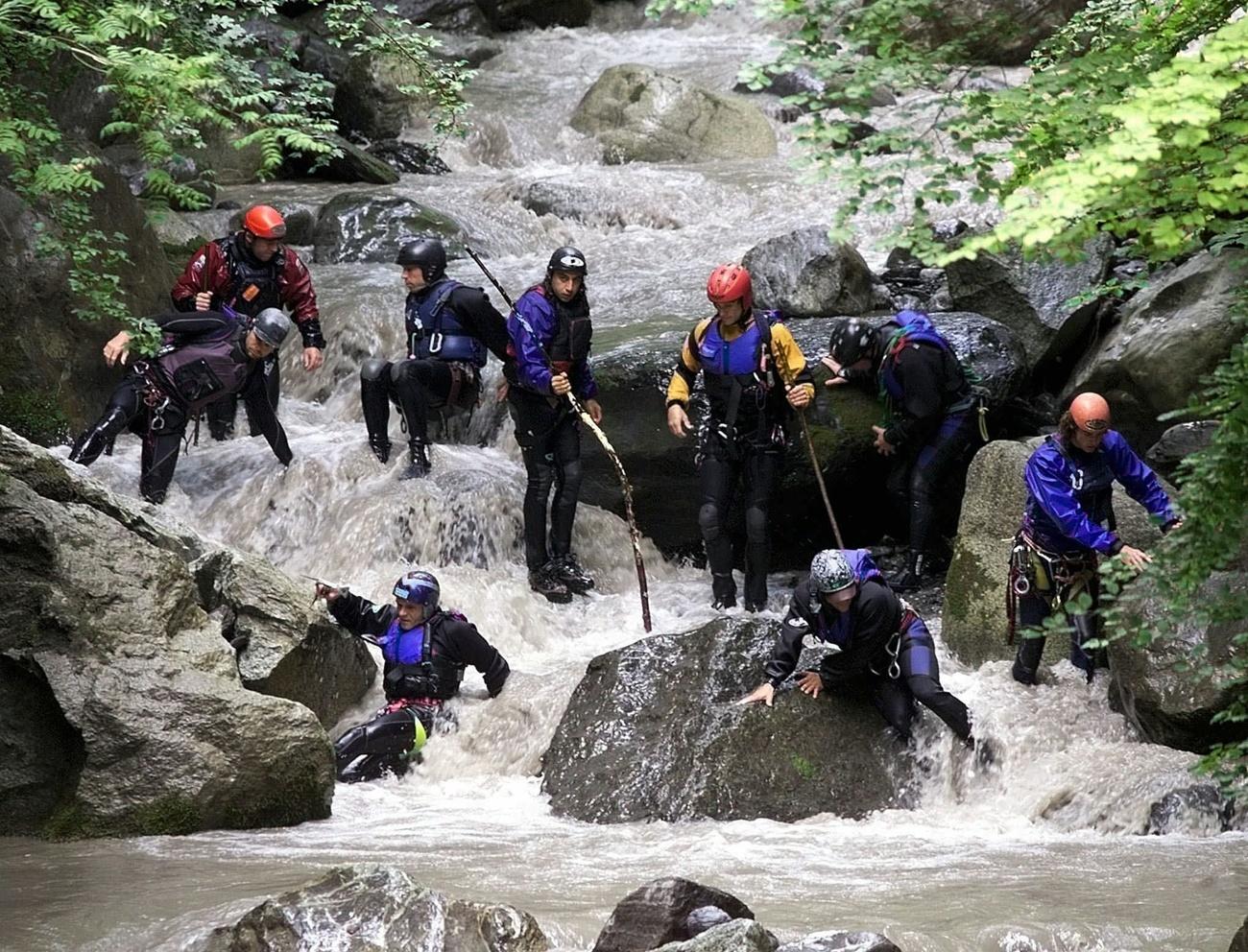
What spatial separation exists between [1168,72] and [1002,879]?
3.93m

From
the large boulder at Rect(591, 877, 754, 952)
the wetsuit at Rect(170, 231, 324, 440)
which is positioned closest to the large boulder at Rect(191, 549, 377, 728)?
the wetsuit at Rect(170, 231, 324, 440)

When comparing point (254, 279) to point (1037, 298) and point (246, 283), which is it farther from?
point (1037, 298)

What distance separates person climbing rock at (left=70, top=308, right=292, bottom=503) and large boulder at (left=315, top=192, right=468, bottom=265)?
4.63m

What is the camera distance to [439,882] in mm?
6086

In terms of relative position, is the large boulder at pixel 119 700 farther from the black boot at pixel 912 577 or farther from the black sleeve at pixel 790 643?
the black boot at pixel 912 577

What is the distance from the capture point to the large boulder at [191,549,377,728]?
8.09 m

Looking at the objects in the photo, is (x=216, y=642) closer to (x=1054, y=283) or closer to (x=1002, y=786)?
(x=1002, y=786)

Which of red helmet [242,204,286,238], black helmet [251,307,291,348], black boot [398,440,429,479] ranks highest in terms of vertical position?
red helmet [242,204,286,238]

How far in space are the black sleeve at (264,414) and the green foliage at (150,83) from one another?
3018 mm

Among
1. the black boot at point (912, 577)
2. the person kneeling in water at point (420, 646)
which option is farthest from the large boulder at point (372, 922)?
the black boot at point (912, 577)

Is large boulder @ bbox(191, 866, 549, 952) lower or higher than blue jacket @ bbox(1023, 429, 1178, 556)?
lower

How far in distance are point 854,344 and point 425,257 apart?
3.09 m

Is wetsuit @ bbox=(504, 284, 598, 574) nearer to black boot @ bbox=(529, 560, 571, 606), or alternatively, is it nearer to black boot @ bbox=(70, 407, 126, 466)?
black boot @ bbox=(529, 560, 571, 606)

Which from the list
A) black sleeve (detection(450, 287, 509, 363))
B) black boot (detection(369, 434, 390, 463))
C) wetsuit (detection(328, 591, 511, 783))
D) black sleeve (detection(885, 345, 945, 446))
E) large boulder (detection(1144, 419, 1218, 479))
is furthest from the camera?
black boot (detection(369, 434, 390, 463))
